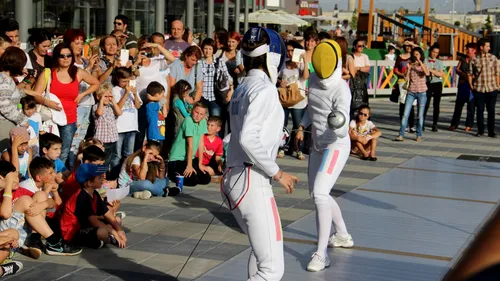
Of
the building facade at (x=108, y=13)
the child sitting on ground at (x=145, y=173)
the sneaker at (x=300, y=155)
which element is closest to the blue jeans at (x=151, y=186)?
the child sitting on ground at (x=145, y=173)

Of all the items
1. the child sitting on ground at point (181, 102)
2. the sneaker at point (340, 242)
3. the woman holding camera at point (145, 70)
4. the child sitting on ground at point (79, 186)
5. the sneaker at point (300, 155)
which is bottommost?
the sneaker at point (300, 155)

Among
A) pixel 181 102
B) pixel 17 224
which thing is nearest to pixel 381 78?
pixel 181 102

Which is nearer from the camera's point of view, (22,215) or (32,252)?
(22,215)

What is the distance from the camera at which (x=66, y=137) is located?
899 cm

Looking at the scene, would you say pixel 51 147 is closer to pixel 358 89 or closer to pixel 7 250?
pixel 7 250

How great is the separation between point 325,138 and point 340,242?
1100 mm

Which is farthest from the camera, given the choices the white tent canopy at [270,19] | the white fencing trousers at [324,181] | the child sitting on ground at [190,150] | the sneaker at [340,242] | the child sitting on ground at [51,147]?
the white tent canopy at [270,19]

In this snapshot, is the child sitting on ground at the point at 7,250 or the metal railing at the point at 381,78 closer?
the child sitting on ground at the point at 7,250

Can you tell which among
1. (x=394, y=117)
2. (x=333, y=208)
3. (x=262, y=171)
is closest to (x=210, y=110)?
(x=333, y=208)

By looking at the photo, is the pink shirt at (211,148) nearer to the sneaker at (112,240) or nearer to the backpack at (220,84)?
the backpack at (220,84)

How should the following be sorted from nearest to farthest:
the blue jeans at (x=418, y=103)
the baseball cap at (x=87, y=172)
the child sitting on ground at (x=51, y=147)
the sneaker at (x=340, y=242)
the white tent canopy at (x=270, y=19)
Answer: the baseball cap at (x=87, y=172)
the sneaker at (x=340, y=242)
the child sitting on ground at (x=51, y=147)
the blue jeans at (x=418, y=103)
the white tent canopy at (x=270, y=19)

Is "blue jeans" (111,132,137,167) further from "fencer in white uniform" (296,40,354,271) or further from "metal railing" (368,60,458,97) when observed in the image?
"metal railing" (368,60,458,97)

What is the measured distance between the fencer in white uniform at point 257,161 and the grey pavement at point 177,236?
1.74 m

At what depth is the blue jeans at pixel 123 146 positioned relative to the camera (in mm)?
9844
